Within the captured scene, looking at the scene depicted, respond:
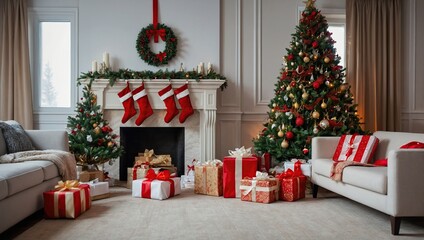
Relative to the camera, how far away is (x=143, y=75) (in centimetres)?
577

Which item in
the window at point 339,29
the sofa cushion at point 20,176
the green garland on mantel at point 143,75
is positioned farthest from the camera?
the window at point 339,29

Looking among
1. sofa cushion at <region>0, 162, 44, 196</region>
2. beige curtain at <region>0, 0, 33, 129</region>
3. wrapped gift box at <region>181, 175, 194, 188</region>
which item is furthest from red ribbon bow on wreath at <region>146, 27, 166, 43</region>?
sofa cushion at <region>0, 162, 44, 196</region>

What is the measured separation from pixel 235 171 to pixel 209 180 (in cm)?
35

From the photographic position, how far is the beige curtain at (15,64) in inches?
233

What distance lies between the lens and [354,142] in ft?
14.0

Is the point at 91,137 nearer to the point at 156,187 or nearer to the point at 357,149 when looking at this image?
the point at 156,187

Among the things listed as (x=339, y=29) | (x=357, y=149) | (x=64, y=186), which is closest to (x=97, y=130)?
(x=64, y=186)

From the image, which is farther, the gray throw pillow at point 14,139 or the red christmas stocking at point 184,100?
the red christmas stocking at point 184,100

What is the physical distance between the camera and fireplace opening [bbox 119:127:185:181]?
618 centimetres

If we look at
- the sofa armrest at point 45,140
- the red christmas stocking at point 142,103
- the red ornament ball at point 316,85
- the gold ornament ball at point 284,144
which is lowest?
the gold ornament ball at point 284,144

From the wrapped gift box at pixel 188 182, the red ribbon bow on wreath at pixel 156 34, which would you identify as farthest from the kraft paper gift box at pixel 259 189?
the red ribbon bow on wreath at pixel 156 34

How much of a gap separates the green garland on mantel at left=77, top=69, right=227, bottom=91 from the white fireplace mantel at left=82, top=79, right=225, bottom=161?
57mm

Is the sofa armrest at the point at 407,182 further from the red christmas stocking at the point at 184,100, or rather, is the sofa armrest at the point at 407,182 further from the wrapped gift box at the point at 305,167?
the red christmas stocking at the point at 184,100

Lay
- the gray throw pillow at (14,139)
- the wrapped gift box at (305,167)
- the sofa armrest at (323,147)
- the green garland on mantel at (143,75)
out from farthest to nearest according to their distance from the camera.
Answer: the green garland on mantel at (143,75), the wrapped gift box at (305,167), the sofa armrest at (323,147), the gray throw pillow at (14,139)
